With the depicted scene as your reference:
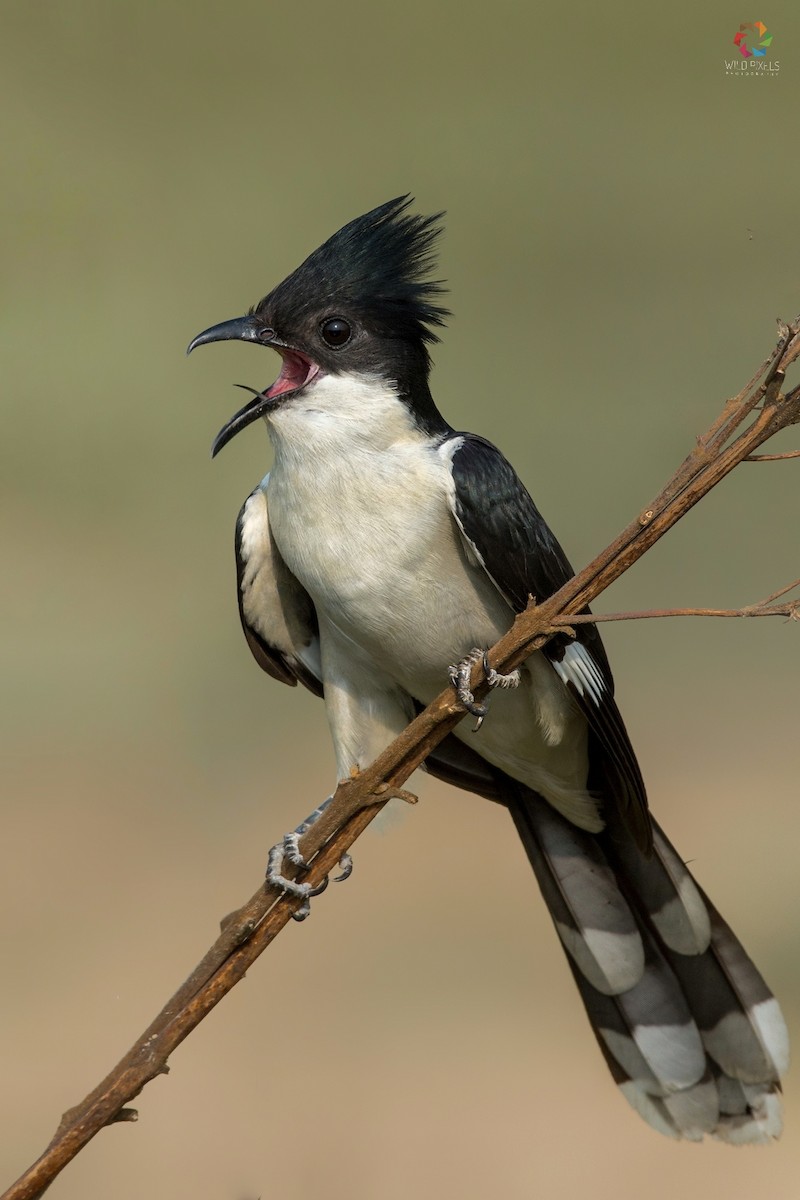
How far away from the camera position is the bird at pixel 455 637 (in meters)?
2.60

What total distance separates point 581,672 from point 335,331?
3.00 feet

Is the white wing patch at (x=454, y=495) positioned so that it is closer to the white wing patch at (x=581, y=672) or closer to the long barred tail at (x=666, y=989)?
the white wing patch at (x=581, y=672)

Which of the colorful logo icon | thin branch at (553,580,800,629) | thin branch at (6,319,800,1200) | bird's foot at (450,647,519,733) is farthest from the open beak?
the colorful logo icon

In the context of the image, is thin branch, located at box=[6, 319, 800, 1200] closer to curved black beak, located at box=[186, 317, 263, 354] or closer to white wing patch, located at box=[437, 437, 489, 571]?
white wing patch, located at box=[437, 437, 489, 571]

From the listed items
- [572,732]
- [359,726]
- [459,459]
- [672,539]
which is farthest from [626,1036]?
[672,539]

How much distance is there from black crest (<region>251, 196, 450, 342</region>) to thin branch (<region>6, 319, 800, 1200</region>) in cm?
109

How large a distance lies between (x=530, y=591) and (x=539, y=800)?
839 mm

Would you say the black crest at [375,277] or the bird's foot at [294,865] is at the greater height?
the black crest at [375,277]

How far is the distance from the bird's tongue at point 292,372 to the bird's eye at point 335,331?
0.07 m

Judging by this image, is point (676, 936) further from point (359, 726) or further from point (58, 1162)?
point (58, 1162)

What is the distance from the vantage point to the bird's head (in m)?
2.67

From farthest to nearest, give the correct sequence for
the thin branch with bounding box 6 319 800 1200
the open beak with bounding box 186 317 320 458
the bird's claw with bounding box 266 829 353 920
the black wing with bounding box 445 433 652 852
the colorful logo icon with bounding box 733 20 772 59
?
the colorful logo icon with bounding box 733 20 772 59
the open beak with bounding box 186 317 320 458
the black wing with bounding box 445 433 652 852
the bird's claw with bounding box 266 829 353 920
the thin branch with bounding box 6 319 800 1200

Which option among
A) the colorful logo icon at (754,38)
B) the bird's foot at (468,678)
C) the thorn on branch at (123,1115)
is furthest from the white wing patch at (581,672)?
the colorful logo icon at (754,38)

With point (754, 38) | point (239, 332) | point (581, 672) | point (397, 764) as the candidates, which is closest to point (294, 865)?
point (397, 764)
